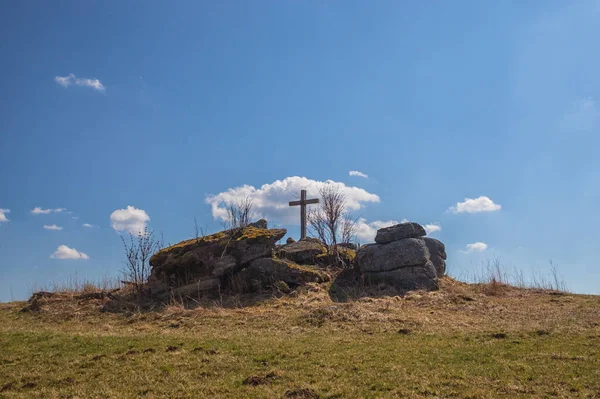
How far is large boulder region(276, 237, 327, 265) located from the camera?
72.6 feet

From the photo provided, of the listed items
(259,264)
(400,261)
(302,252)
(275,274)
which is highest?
(302,252)

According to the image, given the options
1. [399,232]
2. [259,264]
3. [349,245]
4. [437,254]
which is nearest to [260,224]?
[259,264]

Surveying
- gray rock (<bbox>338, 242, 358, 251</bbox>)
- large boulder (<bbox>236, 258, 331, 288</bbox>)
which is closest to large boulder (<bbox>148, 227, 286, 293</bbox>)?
large boulder (<bbox>236, 258, 331, 288</bbox>)

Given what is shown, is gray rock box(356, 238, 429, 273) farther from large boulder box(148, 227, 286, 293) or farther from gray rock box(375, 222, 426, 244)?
large boulder box(148, 227, 286, 293)

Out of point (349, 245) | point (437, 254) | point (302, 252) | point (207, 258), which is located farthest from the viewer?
point (349, 245)

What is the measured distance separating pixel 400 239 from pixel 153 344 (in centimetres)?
1254

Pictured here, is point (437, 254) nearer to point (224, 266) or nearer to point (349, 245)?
point (349, 245)

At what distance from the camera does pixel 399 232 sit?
21203 mm

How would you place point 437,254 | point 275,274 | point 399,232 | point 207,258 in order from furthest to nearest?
point 437,254, point 399,232, point 207,258, point 275,274

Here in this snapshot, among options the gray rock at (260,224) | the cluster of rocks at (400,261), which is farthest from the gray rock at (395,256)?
the gray rock at (260,224)

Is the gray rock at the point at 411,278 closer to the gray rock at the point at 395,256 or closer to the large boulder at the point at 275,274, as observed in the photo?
the gray rock at the point at 395,256

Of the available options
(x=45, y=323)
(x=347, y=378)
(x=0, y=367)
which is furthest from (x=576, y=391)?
(x=45, y=323)

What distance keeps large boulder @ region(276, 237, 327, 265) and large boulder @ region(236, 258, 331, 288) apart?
1.94 metres

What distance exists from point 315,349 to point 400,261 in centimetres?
1049
